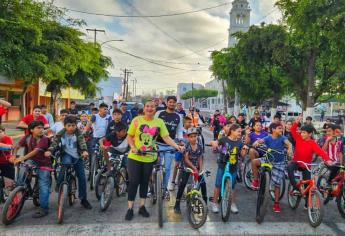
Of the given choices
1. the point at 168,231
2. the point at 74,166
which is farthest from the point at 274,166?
the point at 74,166

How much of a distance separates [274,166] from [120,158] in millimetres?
2888

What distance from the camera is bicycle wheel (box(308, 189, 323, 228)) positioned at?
5086 mm

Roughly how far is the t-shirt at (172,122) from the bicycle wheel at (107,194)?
1.53m

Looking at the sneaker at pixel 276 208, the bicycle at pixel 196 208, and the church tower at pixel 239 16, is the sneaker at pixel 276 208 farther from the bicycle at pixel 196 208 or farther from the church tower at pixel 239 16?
the church tower at pixel 239 16

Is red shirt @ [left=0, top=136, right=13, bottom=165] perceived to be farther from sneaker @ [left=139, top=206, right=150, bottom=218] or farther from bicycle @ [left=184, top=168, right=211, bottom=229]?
bicycle @ [left=184, top=168, right=211, bottom=229]

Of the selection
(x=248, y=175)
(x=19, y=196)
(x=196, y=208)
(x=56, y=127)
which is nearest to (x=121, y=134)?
(x=56, y=127)

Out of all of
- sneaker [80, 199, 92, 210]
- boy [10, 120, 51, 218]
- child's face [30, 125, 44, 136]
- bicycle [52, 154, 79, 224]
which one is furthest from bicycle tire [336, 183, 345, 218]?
child's face [30, 125, 44, 136]

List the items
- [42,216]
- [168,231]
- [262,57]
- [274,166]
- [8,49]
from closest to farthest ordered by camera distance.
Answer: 1. [168,231]
2. [42,216]
3. [274,166]
4. [8,49]
5. [262,57]

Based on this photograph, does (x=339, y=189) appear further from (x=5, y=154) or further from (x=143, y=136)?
(x=5, y=154)

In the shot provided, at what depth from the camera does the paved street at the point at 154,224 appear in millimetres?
4785

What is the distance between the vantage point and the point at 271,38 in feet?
64.3

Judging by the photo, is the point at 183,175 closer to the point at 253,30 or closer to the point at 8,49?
the point at 8,49

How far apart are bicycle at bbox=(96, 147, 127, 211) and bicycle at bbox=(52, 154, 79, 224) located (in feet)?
1.71

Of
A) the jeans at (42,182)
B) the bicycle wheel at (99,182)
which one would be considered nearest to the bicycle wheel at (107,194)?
the bicycle wheel at (99,182)
